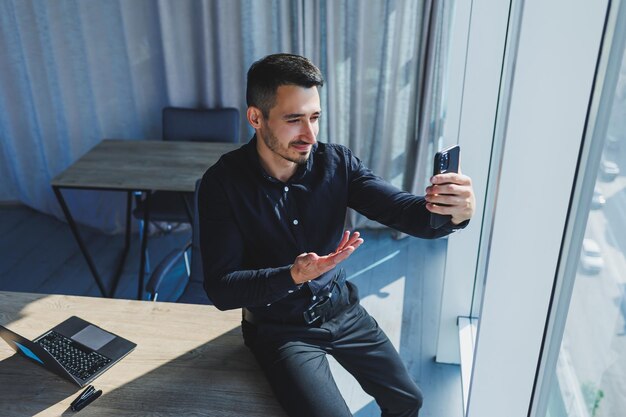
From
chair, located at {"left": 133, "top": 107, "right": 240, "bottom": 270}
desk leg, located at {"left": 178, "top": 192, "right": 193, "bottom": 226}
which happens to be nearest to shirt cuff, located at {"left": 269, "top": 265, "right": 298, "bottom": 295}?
desk leg, located at {"left": 178, "top": 192, "right": 193, "bottom": 226}

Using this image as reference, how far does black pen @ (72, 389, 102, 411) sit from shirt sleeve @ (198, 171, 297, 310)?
1.29 ft

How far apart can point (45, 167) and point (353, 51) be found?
2.26 meters

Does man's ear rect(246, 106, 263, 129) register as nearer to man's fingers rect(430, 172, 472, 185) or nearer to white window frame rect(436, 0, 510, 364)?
man's fingers rect(430, 172, 472, 185)

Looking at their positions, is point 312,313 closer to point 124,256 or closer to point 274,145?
point 274,145

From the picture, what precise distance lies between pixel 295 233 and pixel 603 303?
0.92m

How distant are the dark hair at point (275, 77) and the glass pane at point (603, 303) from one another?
852 mm

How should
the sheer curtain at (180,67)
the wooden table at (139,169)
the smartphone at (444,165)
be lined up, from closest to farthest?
the smartphone at (444,165) < the wooden table at (139,169) < the sheer curtain at (180,67)

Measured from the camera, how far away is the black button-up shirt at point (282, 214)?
1875 millimetres

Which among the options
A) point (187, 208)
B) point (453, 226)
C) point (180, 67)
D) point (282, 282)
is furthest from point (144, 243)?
point (453, 226)

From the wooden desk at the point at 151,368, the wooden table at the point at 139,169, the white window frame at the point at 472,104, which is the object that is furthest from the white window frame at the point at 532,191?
the wooden table at the point at 139,169

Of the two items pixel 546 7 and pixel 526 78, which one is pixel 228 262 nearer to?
pixel 526 78

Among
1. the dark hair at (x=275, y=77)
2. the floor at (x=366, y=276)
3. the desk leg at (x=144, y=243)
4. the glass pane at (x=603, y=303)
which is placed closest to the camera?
the glass pane at (x=603, y=303)

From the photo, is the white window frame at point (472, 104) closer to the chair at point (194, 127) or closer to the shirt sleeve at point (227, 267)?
the shirt sleeve at point (227, 267)

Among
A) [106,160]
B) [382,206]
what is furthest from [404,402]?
[106,160]
